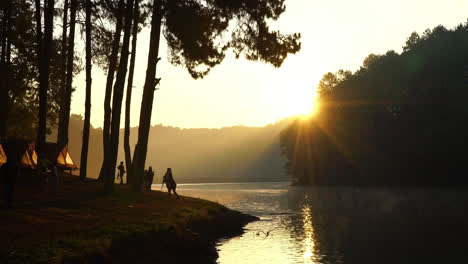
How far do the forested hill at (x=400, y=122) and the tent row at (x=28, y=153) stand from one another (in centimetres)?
5048

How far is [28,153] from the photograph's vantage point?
1296 inches

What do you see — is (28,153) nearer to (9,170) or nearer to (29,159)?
(29,159)

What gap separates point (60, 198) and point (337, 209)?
84.9 ft

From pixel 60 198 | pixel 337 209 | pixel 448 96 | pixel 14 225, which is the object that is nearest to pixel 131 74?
pixel 60 198

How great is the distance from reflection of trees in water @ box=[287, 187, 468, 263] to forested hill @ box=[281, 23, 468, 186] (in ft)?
89.0

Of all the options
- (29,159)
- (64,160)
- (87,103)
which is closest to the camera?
(29,159)

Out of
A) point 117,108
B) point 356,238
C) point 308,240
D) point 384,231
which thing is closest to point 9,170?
point 117,108

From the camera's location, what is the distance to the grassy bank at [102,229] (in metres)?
15.0

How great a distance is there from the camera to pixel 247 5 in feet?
95.4

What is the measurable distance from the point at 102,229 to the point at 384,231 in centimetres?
1657

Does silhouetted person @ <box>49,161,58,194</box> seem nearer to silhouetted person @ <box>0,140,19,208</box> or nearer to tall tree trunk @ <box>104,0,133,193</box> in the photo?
tall tree trunk @ <box>104,0,133,193</box>

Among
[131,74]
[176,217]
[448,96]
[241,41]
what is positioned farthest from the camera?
[448,96]

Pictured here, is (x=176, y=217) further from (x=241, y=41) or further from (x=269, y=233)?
(x=241, y=41)

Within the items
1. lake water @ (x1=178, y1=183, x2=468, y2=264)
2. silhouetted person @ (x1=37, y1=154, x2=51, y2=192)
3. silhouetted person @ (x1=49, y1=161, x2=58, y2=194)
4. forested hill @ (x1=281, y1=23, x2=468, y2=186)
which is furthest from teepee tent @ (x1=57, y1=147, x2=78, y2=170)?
forested hill @ (x1=281, y1=23, x2=468, y2=186)
